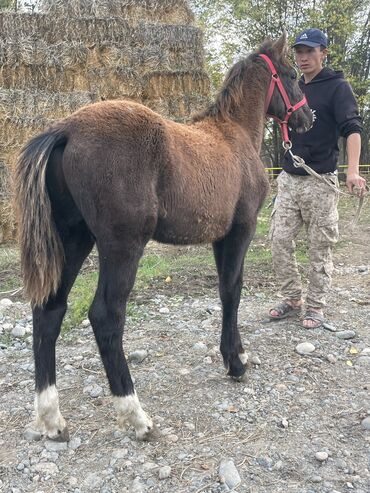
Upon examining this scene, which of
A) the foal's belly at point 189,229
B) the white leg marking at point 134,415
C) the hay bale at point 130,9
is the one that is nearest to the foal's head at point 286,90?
the foal's belly at point 189,229

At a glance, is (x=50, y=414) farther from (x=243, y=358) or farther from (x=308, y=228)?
(x=308, y=228)

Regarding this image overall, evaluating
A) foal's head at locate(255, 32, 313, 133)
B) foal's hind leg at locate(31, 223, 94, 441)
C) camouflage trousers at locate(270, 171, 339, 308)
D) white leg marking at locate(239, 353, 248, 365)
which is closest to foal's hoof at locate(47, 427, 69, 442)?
foal's hind leg at locate(31, 223, 94, 441)

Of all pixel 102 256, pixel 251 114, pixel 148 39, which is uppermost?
pixel 148 39

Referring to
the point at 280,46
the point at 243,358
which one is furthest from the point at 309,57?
the point at 243,358

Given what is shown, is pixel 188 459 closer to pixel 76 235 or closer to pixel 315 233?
pixel 76 235

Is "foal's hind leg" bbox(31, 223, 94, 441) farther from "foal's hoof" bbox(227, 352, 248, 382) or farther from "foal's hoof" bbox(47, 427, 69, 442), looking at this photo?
"foal's hoof" bbox(227, 352, 248, 382)

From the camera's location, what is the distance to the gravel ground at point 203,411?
2.37m

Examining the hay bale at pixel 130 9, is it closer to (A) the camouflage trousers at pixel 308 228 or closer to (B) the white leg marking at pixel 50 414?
(A) the camouflage trousers at pixel 308 228

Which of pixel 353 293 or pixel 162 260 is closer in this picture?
pixel 353 293

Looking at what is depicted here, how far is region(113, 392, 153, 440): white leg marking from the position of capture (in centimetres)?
268

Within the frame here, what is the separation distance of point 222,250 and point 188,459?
1470 mm

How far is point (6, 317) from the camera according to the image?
458 cm

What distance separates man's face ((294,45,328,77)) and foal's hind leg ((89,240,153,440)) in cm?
251

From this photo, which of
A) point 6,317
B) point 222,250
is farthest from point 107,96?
point 222,250
